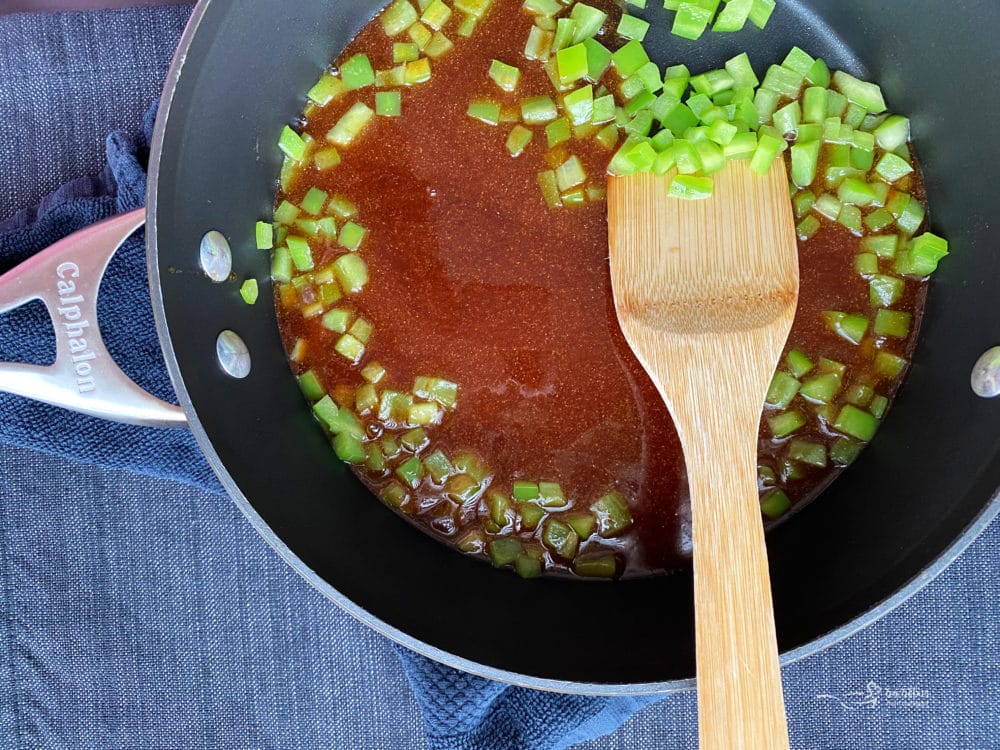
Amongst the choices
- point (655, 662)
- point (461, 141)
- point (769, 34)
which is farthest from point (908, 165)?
point (655, 662)

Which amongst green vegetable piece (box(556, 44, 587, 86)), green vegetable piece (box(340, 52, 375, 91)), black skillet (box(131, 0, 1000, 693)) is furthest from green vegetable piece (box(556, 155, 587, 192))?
green vegetable piece (box(340, 52, 375, 91))

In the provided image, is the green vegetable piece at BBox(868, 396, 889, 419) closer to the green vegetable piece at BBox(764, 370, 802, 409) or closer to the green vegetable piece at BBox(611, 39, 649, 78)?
the green vegetable piece at BBox(764, 370, 802, 409)

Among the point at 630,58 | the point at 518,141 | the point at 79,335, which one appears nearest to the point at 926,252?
the point at 630,58

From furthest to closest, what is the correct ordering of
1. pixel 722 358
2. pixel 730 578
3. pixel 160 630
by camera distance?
pixel 160 630 < pixel 722 358 < pixel 730 578

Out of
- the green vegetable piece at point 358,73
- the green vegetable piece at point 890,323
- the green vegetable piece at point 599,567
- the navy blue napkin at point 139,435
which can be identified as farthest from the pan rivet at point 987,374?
the green vegetable piece at point 358,73

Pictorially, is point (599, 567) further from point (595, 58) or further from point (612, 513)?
point (595, 58)
